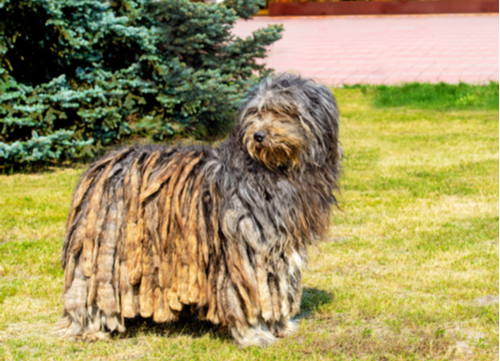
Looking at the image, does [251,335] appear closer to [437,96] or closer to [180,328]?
[180,328]

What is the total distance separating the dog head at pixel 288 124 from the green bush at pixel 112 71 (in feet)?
16.8

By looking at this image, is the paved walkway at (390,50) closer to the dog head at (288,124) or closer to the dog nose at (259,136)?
the dog head at (288,124)

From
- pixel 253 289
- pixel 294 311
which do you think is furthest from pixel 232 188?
pixel 294 311

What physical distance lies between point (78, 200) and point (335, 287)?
219 centimetres

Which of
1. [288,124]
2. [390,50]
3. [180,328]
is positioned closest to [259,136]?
[288,124]

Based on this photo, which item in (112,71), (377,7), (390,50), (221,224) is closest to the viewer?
(221,224)

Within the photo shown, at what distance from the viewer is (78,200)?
13.4 feet

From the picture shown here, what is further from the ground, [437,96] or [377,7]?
[377,7]

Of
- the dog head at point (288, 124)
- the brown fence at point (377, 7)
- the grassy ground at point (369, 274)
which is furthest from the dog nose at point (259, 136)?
the brown fence at point (377, 7)

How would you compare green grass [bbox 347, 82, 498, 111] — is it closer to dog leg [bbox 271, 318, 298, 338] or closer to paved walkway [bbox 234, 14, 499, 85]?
paved walkway [bbox 234, 14, 499, 85]

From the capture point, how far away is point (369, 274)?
557 centimetres

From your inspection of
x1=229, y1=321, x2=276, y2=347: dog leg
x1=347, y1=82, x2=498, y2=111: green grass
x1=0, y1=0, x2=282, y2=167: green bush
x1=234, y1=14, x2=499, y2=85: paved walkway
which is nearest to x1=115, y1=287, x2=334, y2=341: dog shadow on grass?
x1=229, y1=321, x2=276, y2=347: dog leg

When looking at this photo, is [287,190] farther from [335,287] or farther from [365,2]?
[365,2]

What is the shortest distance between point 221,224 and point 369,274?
2.11 m
